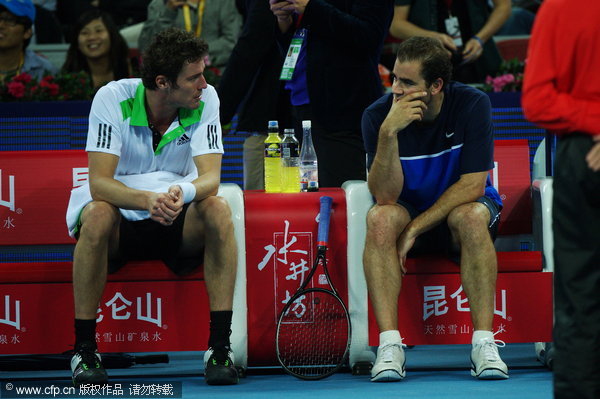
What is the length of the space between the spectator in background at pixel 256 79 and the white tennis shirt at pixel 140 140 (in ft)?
2.74

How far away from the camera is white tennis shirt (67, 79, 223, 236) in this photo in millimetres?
4750

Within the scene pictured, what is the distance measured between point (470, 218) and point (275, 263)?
896mm

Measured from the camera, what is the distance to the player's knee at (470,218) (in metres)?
4.62

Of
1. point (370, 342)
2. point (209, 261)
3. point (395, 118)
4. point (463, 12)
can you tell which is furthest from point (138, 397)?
point (463, 12)

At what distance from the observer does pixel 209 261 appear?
4676 mm

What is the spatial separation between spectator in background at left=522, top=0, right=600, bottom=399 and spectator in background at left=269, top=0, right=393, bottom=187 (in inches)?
93.5

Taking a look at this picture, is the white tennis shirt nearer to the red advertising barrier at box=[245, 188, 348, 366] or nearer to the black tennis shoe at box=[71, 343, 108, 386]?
the red advertising barrier at box=[245, 188, 348, 366]

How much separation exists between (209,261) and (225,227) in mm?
160

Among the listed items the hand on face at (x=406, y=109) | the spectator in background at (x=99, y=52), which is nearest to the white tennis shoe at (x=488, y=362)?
the hand on face at (x=406, y=109)

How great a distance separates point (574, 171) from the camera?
2.94 metres

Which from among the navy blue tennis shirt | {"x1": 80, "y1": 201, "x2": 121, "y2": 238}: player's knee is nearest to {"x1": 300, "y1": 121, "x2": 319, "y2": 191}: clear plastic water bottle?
the navy blue tennis shirt

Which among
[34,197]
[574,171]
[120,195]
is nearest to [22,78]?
[34,197]

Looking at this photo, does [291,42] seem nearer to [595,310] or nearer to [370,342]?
[370,342]

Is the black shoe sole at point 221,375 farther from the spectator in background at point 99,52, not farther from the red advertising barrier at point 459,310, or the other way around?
the spectator in background at point 99,52
